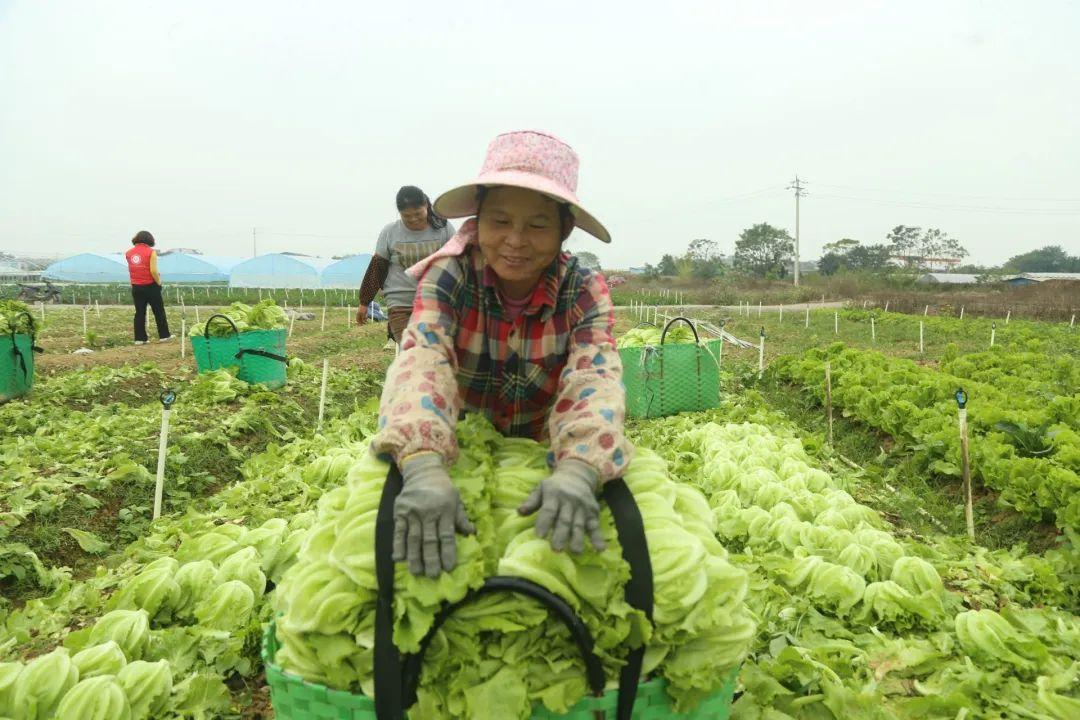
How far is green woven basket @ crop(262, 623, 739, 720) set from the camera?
204cm

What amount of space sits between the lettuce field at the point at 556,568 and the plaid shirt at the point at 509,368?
0.19 m

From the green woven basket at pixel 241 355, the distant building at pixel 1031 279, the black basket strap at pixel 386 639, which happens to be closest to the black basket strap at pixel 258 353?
the green woven basket at pixel 241 355

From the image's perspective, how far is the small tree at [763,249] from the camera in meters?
89.9

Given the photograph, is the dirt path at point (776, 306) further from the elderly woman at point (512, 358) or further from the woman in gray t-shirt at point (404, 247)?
the elderly woman at point (512, 358)

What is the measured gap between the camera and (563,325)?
2887mm

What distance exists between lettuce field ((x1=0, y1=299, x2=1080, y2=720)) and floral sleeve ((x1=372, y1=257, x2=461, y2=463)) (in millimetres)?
140

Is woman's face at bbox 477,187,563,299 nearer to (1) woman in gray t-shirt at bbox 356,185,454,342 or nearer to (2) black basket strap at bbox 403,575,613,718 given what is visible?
(2) black basket strap at bbox 403,575,613,718

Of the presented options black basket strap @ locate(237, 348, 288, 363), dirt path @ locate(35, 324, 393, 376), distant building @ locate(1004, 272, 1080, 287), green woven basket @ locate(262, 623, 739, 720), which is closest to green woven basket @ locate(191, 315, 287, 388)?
black basket strap @ locate(237, 348, 288, 363)

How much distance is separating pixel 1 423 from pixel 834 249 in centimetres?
9535

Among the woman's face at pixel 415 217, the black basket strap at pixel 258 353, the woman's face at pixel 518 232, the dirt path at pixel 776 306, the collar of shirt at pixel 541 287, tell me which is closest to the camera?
the woman's face at pixel 518 232

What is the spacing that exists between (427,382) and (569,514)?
74 centimetres

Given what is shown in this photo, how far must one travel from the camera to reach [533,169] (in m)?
2.55

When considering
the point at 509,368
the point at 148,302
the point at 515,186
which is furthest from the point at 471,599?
the point at 148,302

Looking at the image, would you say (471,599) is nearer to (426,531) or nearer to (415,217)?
(426,531)
